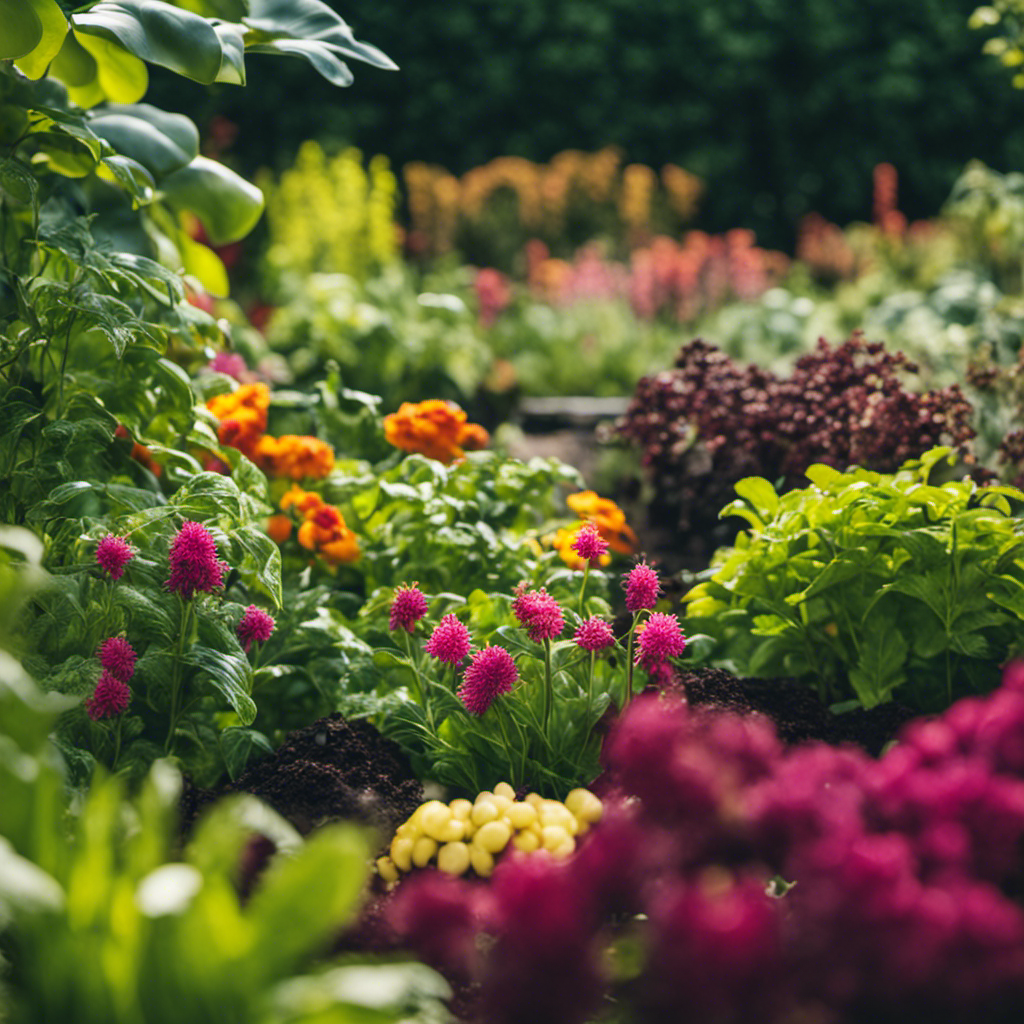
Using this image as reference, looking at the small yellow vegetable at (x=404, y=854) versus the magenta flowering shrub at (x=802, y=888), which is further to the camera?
the small yellow vegetable at (x=404, y=854)

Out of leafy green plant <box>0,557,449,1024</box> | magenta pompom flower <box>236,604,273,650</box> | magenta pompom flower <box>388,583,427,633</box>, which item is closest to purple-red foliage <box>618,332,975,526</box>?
magenta pompom flower <box>388,583,427,633</box>

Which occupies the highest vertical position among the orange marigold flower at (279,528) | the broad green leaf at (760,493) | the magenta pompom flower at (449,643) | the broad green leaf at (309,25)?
the broad green leaf at (309,25)

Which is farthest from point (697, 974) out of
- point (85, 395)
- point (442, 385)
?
point (442, 385)

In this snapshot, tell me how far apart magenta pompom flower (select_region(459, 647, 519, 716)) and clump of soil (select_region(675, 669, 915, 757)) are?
0.37 m

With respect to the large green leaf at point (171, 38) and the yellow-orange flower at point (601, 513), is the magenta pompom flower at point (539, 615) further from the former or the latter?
the large green leaf at point (171, 38)

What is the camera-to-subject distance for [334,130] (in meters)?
8.41

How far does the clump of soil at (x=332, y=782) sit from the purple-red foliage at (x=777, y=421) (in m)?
Answer: 1.59

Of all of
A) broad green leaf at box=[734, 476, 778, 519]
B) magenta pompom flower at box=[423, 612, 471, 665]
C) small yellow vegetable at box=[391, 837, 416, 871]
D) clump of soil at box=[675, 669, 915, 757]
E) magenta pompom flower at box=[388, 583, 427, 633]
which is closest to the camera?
small yellow vegetable at box=[391, 837, 416, 871]

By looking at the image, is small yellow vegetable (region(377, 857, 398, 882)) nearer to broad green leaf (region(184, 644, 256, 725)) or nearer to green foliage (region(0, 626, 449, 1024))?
broad green leaf (region(184, 644, 256, 725))

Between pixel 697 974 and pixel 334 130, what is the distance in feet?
27.6

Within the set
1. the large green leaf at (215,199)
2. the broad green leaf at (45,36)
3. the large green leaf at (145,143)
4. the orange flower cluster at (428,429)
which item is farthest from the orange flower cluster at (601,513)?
the broad green leaf at (45,36)

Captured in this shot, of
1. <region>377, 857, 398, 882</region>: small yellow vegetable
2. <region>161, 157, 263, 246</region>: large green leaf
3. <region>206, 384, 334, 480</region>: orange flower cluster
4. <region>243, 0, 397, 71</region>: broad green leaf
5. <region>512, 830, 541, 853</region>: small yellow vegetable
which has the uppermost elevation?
<region>243, 0, 397, 71</region>: broad green leaf

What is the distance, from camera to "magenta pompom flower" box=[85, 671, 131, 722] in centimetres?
164

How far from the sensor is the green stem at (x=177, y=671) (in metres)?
1.77
